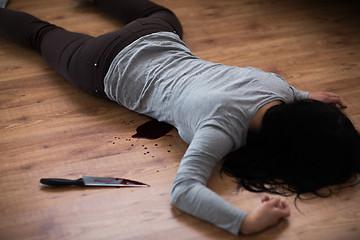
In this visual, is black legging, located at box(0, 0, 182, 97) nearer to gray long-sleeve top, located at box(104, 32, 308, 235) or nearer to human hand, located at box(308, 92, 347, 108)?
gray long-sleeve top, located at box(104, 32, 308, 235)

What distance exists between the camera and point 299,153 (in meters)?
1.05

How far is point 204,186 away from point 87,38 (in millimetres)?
739

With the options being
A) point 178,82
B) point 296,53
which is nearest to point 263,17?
point 296,53

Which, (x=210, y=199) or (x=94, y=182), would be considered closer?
(x=210, y=199)

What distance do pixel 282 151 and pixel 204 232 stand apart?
0.97 ft

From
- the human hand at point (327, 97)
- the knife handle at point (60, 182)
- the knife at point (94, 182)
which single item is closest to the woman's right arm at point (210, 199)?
the knife at point (94, 182)

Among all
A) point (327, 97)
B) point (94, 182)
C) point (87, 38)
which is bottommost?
point (94, 182)

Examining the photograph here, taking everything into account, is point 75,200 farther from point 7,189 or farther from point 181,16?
point 181,16

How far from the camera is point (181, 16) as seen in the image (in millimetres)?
1915

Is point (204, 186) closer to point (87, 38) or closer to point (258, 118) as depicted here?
point (258, 118)

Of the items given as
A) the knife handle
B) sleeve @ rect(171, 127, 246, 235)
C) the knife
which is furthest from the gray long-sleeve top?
the knife handle

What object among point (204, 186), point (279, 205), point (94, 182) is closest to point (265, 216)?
point (279, 205)

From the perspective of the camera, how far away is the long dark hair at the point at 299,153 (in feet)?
3.32

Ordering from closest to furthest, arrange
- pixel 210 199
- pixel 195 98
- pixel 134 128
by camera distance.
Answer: pixel 210 199 < pixel 195 98 < pixel 134 128
